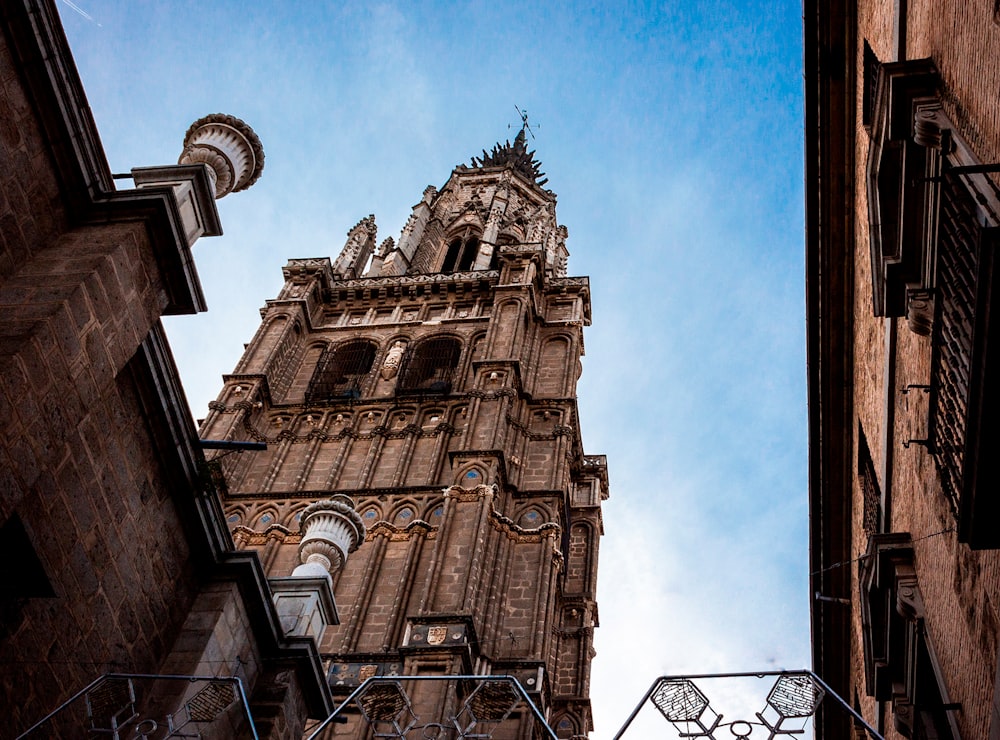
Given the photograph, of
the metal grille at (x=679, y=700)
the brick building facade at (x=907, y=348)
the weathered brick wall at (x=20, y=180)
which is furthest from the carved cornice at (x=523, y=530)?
the metal grille at (x=679, y=700)

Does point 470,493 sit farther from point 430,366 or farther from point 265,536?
point 430,366

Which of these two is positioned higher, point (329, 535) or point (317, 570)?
point (329, 535)

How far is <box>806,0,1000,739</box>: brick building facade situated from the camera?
6945mm

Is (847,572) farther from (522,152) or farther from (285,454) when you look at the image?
(522,152)

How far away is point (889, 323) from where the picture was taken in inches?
409

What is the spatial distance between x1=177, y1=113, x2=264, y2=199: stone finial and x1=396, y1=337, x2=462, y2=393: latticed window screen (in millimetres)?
18968

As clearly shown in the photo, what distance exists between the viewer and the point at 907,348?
31.3 ft

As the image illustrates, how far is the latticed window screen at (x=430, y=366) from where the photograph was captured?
31172 mm

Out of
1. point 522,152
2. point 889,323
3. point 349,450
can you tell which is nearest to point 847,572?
point 889,323

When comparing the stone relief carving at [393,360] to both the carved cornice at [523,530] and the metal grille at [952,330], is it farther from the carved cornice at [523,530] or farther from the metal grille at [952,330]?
the metal grille at [952,330]

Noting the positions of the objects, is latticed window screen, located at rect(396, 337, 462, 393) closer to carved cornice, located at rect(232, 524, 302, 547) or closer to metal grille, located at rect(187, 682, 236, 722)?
carved cornice, located at rect(232, 524, 302, 547)

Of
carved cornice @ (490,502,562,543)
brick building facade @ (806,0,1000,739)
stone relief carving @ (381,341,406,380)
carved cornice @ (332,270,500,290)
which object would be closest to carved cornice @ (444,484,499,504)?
carved cornice @ (490,502,562,543)

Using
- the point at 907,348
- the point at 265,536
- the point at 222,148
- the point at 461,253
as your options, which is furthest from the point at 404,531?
the point at 461,253

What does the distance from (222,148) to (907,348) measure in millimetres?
7486
